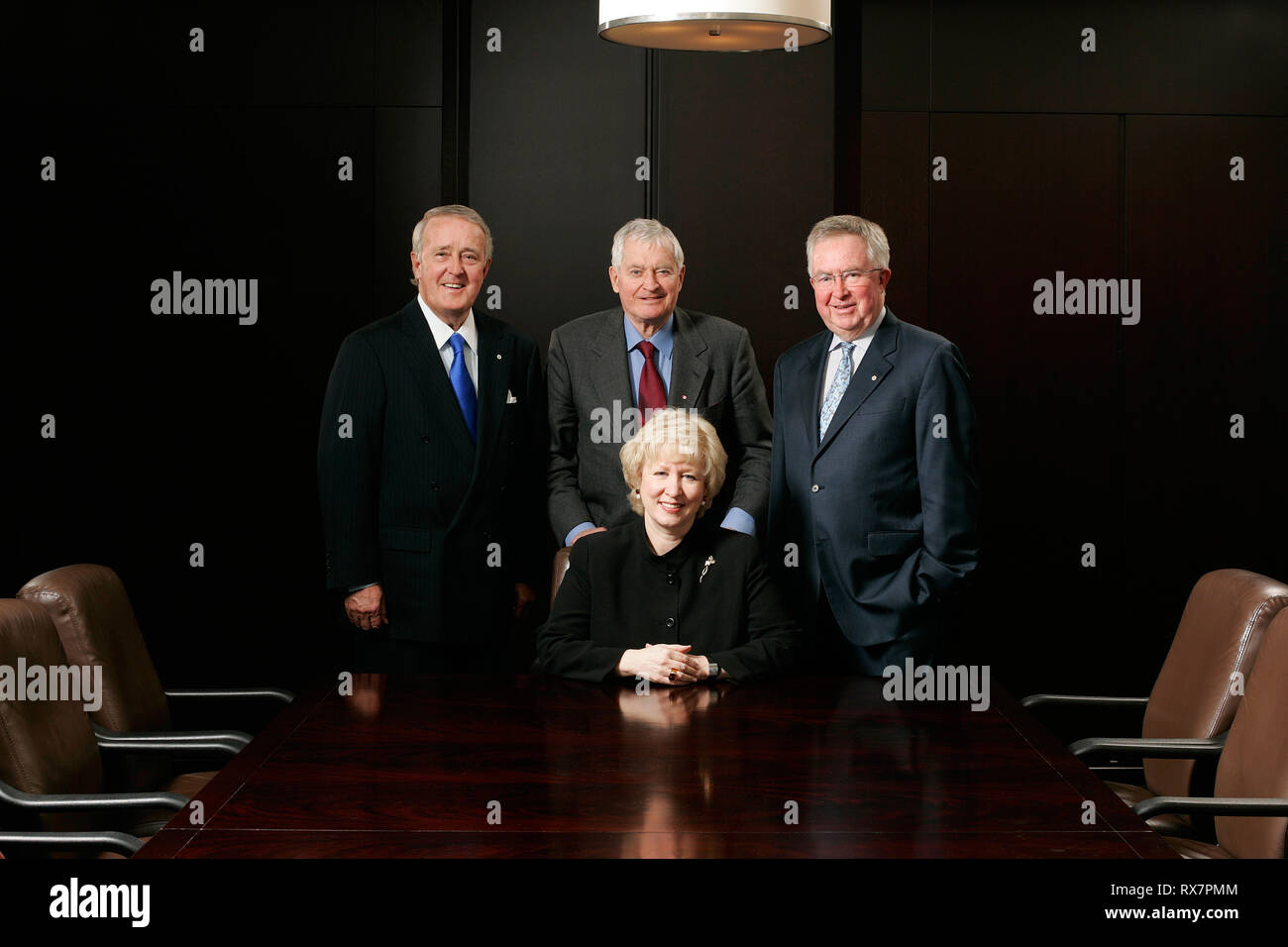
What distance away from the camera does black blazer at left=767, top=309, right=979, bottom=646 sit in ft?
13.2

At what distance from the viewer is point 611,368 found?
4.43 m

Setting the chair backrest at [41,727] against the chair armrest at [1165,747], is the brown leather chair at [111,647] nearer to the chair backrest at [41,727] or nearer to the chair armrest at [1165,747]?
the chair backrest at [41,727]

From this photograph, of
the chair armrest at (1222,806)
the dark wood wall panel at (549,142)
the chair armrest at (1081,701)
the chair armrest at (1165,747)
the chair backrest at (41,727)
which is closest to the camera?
the chair armrest at (1222,806)

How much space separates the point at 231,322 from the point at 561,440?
1.84 meters

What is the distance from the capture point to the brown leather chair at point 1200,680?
3.33 m

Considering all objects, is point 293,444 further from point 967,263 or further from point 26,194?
point 967,263

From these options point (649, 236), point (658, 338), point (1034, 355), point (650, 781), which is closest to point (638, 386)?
point (658, 338)

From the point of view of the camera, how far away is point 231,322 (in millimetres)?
5758

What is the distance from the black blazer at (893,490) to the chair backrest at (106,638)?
64.3 inches

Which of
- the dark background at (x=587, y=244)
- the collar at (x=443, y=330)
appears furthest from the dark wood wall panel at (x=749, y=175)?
the collar at (x=443, y=330)

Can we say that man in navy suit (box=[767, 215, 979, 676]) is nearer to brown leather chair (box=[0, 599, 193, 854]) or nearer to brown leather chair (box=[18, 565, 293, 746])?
brown leather chair (box=[18, 565, 293, 746])

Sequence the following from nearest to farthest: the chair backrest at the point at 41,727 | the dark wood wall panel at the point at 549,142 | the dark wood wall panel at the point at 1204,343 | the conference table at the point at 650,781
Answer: the conference table at the point at 650,781, the chair backrest at the point at 41,727, the dark wood wall panel at the point at 549,142, the dark wood wall panel at the point at 1204,343

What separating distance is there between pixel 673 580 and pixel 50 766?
1388mm

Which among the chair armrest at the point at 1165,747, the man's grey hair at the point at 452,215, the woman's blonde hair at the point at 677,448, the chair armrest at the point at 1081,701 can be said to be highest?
the man's grey hair at the point at 452,215
